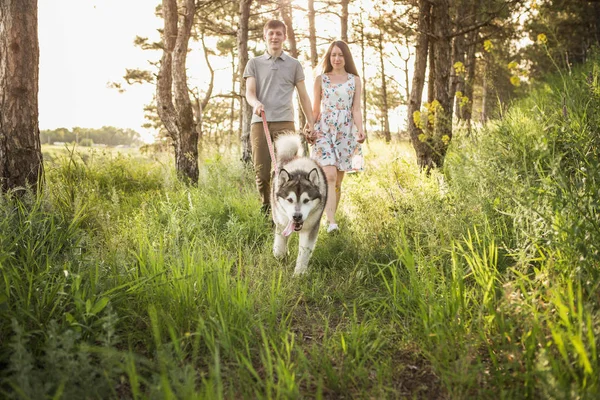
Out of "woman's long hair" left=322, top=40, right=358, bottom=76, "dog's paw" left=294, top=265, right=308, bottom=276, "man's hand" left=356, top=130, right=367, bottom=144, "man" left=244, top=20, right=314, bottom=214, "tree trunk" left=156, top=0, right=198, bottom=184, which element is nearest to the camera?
"dog's paw" left=294, top=265, right=308, bottom=276

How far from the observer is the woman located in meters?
5.33

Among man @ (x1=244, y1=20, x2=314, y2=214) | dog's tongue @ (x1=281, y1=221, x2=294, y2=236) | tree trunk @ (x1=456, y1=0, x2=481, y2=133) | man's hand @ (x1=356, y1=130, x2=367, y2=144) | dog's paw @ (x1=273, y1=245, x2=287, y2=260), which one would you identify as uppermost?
tree trunk @ (x1=456, y1=0, x2=481, y2=133)

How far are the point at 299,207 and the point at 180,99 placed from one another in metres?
4.97

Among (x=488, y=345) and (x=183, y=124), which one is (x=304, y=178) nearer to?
(x=488, y=345)

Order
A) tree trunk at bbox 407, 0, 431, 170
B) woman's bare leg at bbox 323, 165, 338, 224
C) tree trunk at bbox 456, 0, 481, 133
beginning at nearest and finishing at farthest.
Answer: woman's bare leg at bbox 323, 165, 338, 224 < tree trunk at bbox 407, 0, 431, 170 < tree trunk at bbox 456, 0, 481, 133

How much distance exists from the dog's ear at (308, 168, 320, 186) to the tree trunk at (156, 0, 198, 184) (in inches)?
164

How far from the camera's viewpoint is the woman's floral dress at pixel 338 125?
17.6ft

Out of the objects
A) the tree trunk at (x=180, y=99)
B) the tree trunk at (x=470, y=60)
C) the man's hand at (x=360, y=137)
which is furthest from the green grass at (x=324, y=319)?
the tree trunk at (x=470, y=60)

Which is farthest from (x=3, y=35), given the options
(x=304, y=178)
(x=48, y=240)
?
(x=304, y=178)

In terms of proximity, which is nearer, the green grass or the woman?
the green grass

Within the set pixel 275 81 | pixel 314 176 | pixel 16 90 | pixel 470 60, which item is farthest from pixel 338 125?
pixel 470 60

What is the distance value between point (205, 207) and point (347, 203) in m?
2.14

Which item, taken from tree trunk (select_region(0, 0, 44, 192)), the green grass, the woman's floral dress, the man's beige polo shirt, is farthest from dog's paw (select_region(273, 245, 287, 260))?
tree trunk (select_region(0, 0, 44, 192))

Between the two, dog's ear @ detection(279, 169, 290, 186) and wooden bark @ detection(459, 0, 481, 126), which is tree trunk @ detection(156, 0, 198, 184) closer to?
dog's ear @ detection(279, 169, 290, 186)
